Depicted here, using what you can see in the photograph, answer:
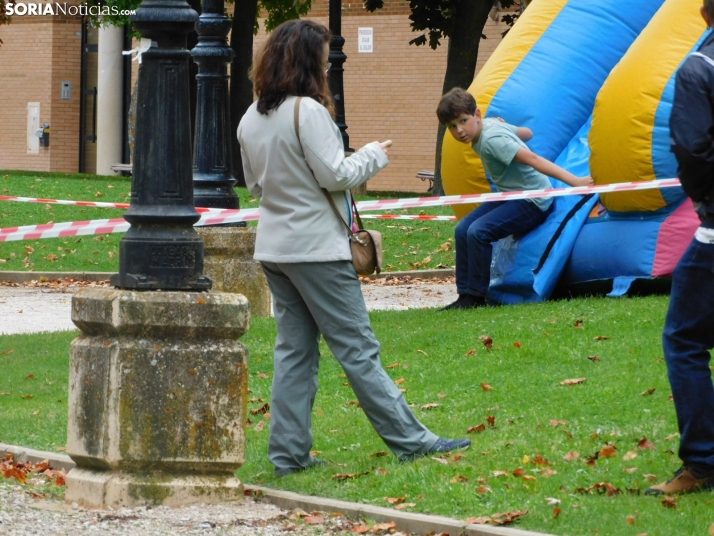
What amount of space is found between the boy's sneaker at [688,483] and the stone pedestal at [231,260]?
5.95m

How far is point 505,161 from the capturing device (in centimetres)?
952

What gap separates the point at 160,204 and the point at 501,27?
2332 centimetres

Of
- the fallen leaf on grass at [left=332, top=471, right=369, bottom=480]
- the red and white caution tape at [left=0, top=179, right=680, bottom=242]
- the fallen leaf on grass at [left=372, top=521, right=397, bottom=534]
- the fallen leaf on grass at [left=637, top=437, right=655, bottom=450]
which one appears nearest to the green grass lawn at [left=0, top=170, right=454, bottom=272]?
the red and white caution tape at [left=0, top=179, right=680, bottom=242]

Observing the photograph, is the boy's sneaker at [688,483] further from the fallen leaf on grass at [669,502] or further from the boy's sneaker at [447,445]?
the boy's sneaker at [447,445]

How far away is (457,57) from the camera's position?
2220cm

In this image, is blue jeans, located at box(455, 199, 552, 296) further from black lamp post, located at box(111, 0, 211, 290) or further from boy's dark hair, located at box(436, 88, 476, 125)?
black lamp post, located at box(111, 0, 211, 290)

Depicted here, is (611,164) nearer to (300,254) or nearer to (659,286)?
(659,286)

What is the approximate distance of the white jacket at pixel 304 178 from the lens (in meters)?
5.38

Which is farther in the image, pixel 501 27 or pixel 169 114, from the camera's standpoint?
pixel 501 27

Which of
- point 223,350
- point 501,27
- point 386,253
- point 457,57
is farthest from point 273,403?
point 501,27

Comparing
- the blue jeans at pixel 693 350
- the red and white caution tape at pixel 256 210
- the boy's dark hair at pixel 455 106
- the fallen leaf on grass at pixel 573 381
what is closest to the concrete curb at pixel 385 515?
the blue jeans at pixel 693 350

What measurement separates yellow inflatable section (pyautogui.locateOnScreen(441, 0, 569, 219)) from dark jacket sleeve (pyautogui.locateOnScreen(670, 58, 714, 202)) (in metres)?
5.98

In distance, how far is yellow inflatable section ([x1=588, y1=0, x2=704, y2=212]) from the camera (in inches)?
377

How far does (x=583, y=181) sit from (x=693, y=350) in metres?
5.19
